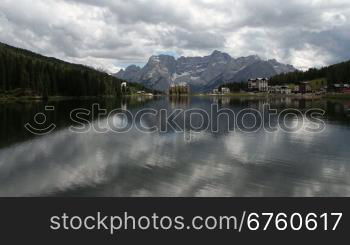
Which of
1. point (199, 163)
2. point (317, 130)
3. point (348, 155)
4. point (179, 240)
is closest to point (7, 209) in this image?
point (179, 240)

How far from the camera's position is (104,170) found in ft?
118

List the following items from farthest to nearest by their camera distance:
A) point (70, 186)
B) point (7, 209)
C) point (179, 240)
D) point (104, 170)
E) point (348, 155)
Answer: point (348, 155) < point (104, 170) < point (70, 186) < point (7, 209) < point (179, 240)

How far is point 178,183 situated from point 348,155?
2222 cm

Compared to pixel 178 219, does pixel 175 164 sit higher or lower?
higher

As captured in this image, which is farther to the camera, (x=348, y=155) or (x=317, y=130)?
(x=317, y=130)

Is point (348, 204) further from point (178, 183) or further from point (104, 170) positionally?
point (104, 170)

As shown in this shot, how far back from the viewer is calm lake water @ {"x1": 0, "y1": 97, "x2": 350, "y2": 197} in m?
29.3

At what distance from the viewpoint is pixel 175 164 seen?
126ft

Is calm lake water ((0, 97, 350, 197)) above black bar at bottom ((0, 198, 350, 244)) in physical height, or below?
above

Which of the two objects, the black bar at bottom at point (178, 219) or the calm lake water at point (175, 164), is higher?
the calm lake water at point (175, 164)

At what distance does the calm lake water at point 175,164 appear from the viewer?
2933 cm

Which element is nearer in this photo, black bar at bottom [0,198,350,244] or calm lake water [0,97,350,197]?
black bar at bottom [0,198,350,244]

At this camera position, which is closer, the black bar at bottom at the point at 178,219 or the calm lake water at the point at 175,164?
the black bar at bottom at the point at 178,219

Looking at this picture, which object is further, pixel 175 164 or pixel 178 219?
pixel 175 164
